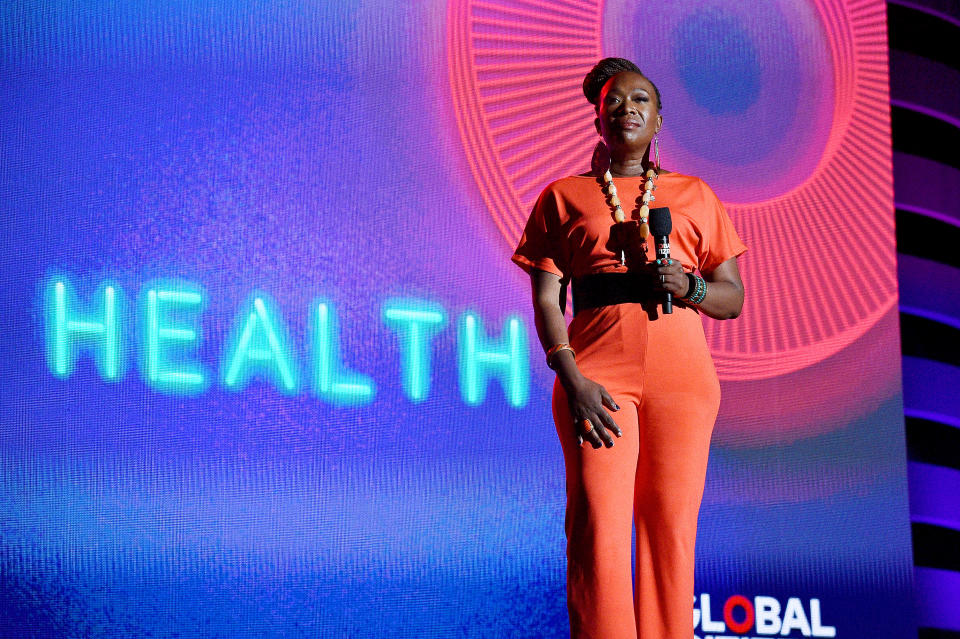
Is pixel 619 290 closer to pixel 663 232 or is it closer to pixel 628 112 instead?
pixel 663 232

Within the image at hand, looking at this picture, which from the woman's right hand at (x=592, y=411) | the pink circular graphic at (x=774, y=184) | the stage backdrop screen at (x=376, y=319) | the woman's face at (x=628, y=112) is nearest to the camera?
the woman's right hand at (x=592, y=411)

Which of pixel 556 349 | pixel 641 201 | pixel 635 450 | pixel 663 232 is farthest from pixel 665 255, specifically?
pixel 635 450

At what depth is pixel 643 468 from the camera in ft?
6.52

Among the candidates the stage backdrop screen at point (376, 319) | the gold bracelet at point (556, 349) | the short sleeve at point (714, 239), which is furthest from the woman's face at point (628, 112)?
the stage backdrop screen at point (376, 319)

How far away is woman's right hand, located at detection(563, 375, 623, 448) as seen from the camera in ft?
6.22

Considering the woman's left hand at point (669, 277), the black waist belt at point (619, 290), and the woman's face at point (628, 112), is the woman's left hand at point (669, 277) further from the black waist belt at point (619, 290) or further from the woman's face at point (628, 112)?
the woman's face at point (628, 112)

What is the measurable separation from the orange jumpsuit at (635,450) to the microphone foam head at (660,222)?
2.6 inches

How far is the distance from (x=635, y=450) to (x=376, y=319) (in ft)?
5.96

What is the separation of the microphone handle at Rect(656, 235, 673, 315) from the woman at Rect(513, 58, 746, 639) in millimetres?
19

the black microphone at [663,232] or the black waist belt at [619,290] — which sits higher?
the black microphone at [663,232]

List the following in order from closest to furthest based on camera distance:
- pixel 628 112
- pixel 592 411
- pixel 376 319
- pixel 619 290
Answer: pixel 592 411 → pixel 619 290 → pixel 628 112 → pixel 376 319

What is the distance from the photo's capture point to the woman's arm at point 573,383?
190 centimetres

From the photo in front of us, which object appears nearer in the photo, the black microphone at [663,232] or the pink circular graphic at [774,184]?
the black microphone at [663,232]

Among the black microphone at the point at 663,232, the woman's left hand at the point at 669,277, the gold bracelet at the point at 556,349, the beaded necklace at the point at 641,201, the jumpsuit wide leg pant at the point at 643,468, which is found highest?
the beaded necklace at the point at 641,201
